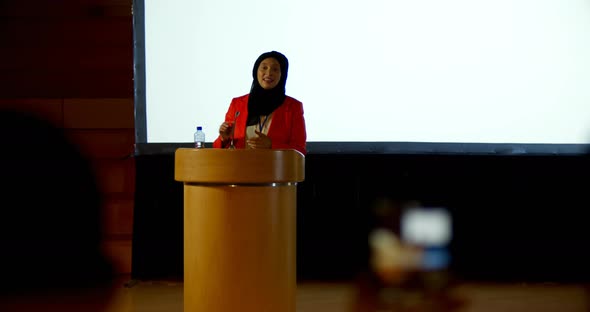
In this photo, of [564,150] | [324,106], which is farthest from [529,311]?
[324,106]

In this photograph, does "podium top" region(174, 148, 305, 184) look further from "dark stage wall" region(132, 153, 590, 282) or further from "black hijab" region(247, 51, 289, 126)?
"dark stage wall" region(132, 153, 590, 282)

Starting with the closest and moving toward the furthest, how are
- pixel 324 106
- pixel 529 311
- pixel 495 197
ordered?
1. pixel 529 311
2. pixel 324 106
3. pixel 495 197

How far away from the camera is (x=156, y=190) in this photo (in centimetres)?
250

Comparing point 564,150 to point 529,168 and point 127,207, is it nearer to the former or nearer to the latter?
point 529,168

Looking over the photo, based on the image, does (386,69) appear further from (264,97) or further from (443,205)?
(264,97)

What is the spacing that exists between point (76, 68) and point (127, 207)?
35.8 inches

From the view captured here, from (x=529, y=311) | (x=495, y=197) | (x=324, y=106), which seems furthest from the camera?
(x=495, y=197)

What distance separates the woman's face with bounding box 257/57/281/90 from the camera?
165cm

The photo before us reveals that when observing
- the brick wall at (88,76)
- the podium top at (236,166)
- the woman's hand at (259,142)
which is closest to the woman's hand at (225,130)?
the woman's hand at (259,142)

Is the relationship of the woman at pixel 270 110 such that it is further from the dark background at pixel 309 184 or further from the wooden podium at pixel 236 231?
the dark background at pixel 309 184

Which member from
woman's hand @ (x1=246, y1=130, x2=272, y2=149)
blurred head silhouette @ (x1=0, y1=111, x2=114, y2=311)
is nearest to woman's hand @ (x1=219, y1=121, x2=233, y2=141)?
woman's hand @ (x1=246, y1=130, x2=272, y2=149)

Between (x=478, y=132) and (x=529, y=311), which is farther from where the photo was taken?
(x=478, y=132)

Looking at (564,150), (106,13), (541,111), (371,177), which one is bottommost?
(371,177)

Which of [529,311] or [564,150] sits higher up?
[564,150]
